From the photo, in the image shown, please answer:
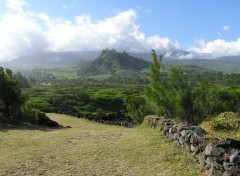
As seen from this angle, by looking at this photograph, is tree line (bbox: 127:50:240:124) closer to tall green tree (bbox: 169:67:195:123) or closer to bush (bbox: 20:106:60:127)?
tall green tree (bbox: 169:67:195:123)

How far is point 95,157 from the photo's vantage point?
1811 centimetres

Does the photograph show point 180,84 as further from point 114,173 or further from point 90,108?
point 90,108

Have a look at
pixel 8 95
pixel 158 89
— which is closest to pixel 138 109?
pixel 158 89

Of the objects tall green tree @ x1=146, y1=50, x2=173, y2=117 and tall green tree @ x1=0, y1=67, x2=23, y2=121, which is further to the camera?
tall green tree @ x1=146, y1=50, x2=173, y2=117

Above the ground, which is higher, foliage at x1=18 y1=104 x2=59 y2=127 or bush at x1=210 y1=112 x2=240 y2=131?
bush at x1=210 y1=112 x2=240 y2=131

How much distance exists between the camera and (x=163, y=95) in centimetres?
5047

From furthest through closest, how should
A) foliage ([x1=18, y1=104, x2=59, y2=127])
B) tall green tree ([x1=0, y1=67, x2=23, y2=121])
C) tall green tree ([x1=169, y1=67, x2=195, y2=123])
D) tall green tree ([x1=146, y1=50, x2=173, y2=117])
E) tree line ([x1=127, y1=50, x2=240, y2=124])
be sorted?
tall green tree ([x1=146, y1=50, x2=173, y2=117])
tree line ([x1=127, y1=50, x2=240, y2=124])
tall green tree ([x1=169, y1=67, x2=195, y2=123])
foliage ([x1=18, y1=104, x2=59, y2=127])
tall green tree ([x1=0, y1=67, x2=23, y2=121])

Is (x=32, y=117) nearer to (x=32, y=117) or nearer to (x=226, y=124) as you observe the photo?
(x=32, y=117)

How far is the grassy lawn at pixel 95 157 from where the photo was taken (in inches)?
605

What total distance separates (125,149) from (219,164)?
780cm

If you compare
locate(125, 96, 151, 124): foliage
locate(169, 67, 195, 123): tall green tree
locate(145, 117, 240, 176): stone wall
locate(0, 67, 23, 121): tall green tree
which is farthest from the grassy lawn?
locate(125, 96, 151, 124): foliage

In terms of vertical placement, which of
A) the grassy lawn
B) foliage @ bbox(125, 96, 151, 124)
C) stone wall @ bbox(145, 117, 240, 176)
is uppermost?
stone wall @ bbox(145, 117, 240, 176)

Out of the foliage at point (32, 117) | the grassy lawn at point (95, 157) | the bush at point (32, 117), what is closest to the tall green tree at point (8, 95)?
the foliage at point (32, 117)

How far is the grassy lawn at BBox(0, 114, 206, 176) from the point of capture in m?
15.4
